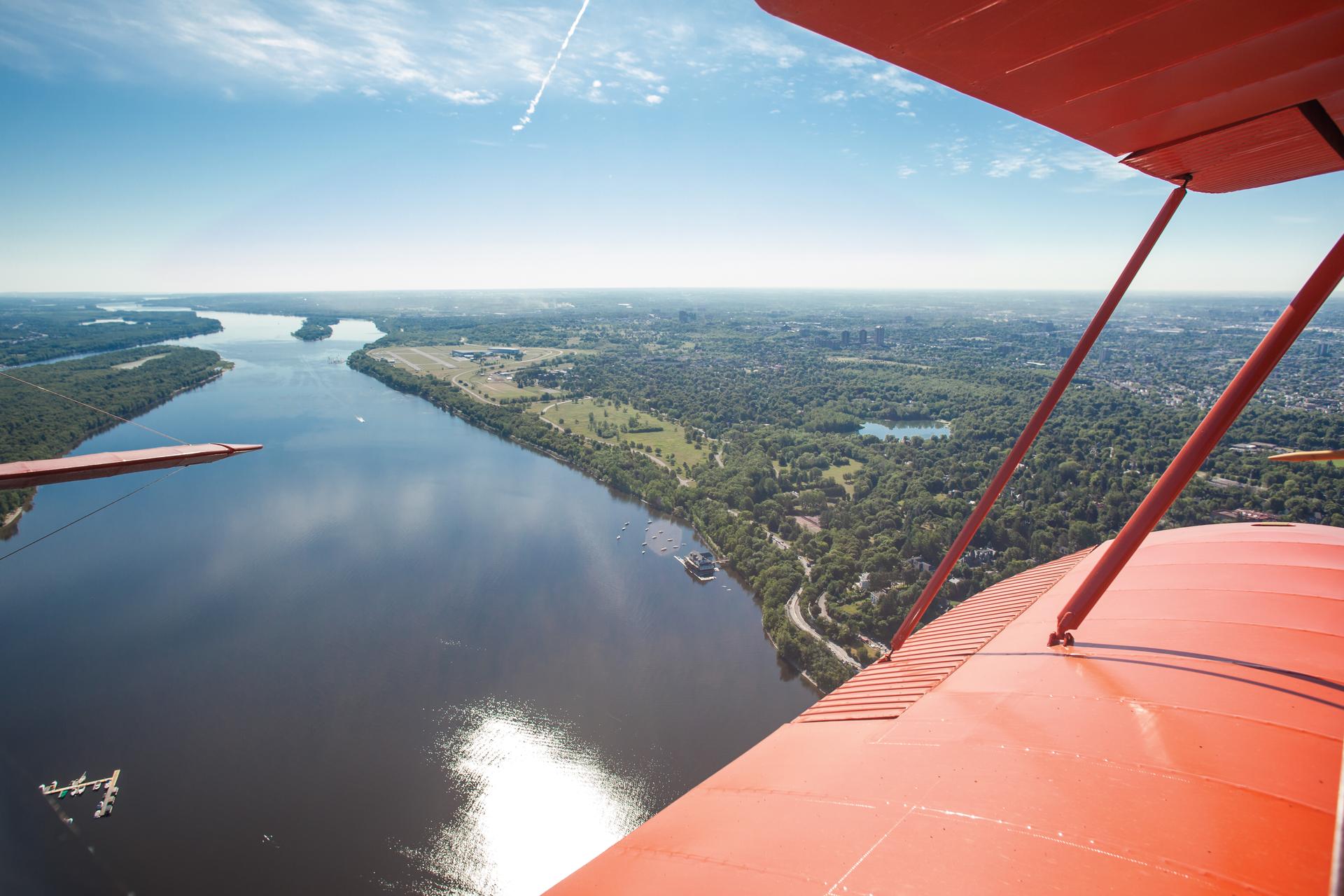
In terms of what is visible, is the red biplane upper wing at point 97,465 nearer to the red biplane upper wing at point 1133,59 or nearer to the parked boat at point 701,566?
the red biplane upper wing at point 1133,59

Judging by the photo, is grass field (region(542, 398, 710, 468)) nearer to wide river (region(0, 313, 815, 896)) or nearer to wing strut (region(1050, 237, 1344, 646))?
wide river (region(0, 313, 815, 896))

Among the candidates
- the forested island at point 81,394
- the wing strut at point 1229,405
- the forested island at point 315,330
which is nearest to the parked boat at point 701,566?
the wing strut at point 1229,405

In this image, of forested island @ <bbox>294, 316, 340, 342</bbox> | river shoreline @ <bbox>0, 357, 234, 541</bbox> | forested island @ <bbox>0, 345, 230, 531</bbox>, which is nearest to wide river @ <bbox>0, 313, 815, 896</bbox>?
river shoreline @ <bbox>0, 357, 234, 541</bbox>

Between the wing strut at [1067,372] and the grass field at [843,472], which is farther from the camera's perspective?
the grass field at [843,472]

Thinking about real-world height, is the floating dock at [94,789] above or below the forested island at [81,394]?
below

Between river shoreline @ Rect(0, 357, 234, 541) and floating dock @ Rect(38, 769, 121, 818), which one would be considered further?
river shoreline @ Rect(0, 357, 234, 541)

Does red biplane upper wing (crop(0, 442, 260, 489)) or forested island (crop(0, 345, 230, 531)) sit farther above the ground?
red biplane upper wing (crop(0, 442, 260, 489))

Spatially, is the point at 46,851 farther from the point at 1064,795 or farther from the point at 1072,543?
the point at 1072,543
